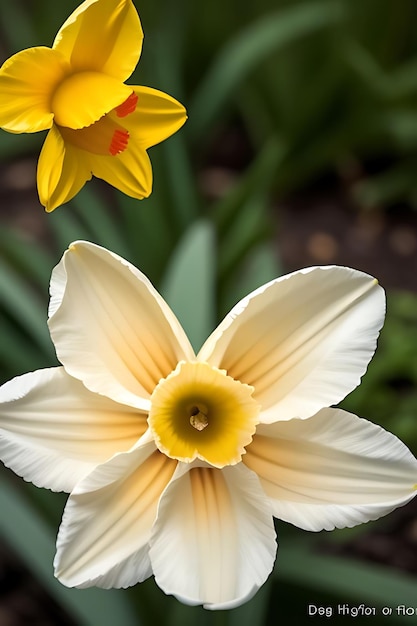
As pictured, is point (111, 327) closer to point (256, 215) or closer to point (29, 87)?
point (29, 87)

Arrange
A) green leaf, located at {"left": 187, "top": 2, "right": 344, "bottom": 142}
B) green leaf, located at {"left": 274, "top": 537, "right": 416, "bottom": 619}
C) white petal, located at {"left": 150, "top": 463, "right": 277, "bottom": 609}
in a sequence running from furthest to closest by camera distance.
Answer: green leaf, located at {"left": 187, "top": 2, "right": 344, "bottom": 142} < green leaf, located at {"left": 274, "top": 537, "right": 416, "bottom": 619} < white petal, located at {"left": 150, "top": 463, "right": 277, "bottom": 609}

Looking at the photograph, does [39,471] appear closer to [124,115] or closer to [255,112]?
[124,115]

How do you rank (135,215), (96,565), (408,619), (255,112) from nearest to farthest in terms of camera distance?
(96,565), (408,619), (135,215), (255,112)

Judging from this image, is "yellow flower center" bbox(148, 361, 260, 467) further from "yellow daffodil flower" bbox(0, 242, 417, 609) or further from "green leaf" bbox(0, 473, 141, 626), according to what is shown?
"green leaf" bbox(0, 473, 141, 626)

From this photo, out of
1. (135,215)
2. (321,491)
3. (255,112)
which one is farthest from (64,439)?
(255,112)

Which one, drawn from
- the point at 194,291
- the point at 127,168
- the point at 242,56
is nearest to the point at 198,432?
the point at 127,168

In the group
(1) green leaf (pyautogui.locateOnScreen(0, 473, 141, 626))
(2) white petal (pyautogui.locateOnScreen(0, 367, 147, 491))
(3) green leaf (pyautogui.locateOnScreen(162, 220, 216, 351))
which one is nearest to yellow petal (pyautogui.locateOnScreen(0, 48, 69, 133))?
(2) white petal (pyautogui.locateOnScreen(0, 367, 147, 491))
